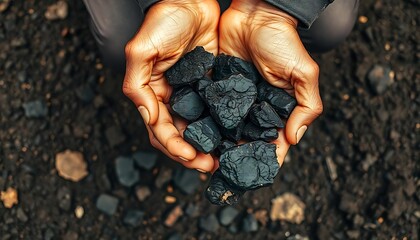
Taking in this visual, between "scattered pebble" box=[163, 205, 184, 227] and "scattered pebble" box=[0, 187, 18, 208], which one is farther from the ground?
"scattered pebble" box=[163, 205, 184, 227]

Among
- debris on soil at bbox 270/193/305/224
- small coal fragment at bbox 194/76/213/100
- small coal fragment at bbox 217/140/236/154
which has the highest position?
small coal fragment at bbox 194/76/213/100

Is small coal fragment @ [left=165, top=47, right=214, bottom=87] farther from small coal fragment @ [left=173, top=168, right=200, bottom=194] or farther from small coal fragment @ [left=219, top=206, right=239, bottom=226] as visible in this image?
small coal fragment @ [left=219, top=206, right=239, bottom=226]

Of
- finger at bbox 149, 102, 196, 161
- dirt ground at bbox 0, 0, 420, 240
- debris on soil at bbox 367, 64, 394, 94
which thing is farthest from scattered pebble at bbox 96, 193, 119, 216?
debris on soil at bbox 367, 64, 394, 94

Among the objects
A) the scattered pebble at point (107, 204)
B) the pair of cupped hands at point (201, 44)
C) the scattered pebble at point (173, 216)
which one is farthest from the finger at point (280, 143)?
the scattered pebble at point (107, 204)

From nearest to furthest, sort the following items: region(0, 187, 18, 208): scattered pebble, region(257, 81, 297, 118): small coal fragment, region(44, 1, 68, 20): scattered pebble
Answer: region(257, 81, 297, 118): small coal fragment < region(0, 187, 18, 208): scattered pebble < region(44, 1, 68, 20): scattered pebble

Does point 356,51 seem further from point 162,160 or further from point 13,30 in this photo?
point 13,30

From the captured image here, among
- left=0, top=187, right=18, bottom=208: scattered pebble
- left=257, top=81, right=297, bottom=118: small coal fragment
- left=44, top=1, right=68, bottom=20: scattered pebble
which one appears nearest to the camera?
left=257, top=81, right=297, bottom=118: small coal fragment

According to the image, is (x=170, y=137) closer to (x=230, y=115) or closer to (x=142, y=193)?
(x=230, y=115)
